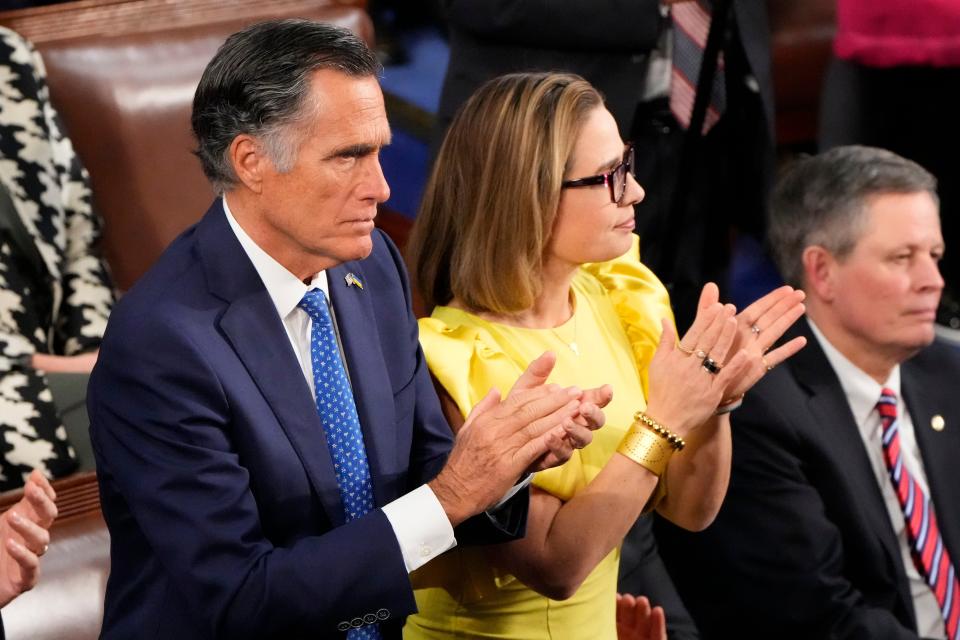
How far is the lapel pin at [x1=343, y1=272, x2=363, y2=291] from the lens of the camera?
5.33 feet

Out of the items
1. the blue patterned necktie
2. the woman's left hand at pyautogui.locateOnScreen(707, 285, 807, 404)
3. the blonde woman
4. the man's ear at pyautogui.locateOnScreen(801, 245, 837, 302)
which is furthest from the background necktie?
the blue patterned necktie

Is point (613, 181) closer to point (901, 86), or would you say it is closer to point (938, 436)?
point (938, 436)

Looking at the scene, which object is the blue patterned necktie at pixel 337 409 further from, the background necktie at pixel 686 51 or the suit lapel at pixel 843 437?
the background necktie at pixel 686 51

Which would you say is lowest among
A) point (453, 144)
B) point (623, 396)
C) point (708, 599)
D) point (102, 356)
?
point (708, 599)

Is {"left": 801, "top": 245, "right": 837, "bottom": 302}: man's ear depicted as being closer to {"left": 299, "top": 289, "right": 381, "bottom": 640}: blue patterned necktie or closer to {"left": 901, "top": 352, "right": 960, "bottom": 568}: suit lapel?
{"left": 901, "top": 352, "right": 960, "bottom": 568}: suit lapel

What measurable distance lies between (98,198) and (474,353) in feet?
3.72

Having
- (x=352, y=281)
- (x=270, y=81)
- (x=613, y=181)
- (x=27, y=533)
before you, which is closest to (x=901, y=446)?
(x=613, y=181)

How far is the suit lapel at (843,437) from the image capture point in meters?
2.36

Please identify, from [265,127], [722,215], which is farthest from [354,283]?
[722,215]

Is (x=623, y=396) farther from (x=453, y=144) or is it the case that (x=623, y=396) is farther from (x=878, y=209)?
(x=878, y=209)

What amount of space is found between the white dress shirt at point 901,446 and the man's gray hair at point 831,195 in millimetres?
146

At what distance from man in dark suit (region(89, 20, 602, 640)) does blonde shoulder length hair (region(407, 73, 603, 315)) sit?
0.38 metres

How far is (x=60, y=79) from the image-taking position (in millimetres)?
2705

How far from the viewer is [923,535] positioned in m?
2.39
